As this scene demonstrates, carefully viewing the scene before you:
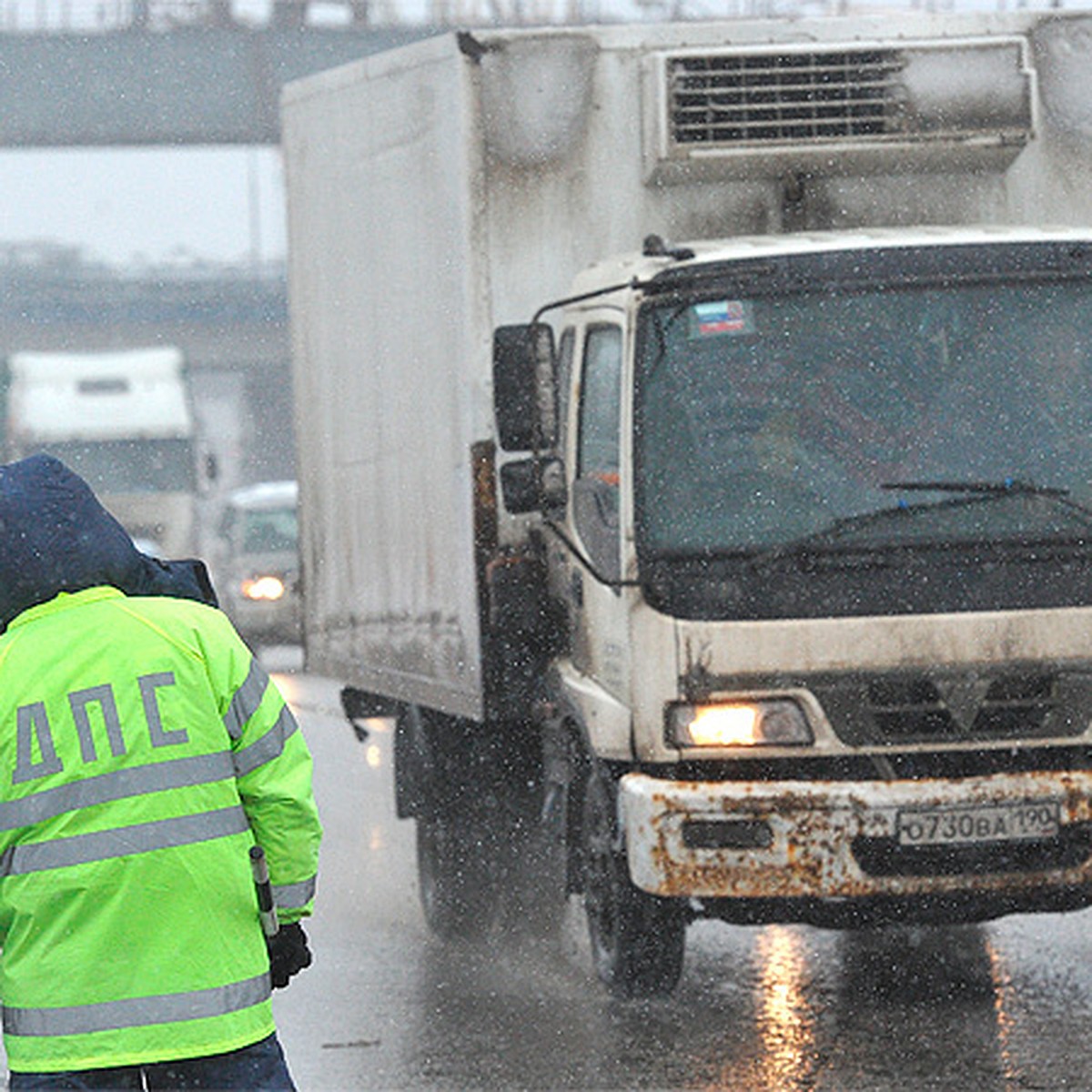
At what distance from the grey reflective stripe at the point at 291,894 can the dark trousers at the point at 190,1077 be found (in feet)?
0.70

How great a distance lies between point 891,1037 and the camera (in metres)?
7.50

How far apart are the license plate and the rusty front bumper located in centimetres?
1

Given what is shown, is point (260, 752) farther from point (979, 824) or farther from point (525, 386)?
point (525, 386)

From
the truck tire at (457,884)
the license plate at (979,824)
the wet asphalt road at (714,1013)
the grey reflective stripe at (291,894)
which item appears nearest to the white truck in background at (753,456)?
the license plate at (979,824)

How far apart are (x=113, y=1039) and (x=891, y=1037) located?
12.8 ft

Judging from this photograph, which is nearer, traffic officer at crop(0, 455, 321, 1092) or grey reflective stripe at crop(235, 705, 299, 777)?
traffic officer at crop(0, 455, 321, 1092)

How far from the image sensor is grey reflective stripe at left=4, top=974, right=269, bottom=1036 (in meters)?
4.01

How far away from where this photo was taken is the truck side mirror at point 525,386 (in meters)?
7.71

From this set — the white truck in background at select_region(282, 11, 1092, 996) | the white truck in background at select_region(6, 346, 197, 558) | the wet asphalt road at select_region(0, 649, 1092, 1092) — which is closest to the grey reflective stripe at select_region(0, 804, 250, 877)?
the wet asphalt road at select_region(0, 649, 1092, 1092)

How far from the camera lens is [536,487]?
788 centimetres

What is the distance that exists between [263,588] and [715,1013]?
1768 centimetres

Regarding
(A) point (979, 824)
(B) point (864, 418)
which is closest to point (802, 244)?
(B) point (864, 418)

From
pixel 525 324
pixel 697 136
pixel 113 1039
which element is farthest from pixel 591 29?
pixel 113 1039

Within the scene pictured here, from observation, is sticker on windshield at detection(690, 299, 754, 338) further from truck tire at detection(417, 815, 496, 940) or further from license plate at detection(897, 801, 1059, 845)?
truck tire at detection(417, 815, 496, 940)
